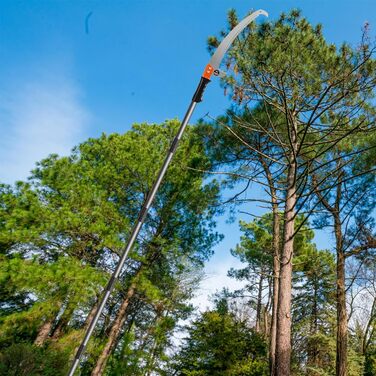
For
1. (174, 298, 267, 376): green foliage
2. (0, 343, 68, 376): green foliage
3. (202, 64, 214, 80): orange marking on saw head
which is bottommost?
(0, 343, 68, 376): green foliage

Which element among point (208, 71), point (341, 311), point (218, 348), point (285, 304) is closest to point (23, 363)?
point (285, 304)

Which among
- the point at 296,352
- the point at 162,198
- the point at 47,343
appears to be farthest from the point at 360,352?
the point at 47,343

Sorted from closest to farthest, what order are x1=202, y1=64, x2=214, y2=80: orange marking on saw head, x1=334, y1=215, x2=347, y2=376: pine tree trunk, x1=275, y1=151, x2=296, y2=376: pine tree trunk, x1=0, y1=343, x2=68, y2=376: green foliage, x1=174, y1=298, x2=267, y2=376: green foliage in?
x1=202, y1=64, x2=214, y2=80: orange marking on saw head → x1=275, y1=151, x2=296, y2=376: pine tree trunk → x1=0, y1=343, x2=68, y2=376: green foliage → x1=334, y1=215, x2=347, y2=376: pine tree trunk → x1=174, y1=298, x2=267, y2=376: green foliage

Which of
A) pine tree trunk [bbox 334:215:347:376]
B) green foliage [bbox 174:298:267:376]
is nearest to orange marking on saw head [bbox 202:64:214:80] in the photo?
pine tree trunk [bbox 334:215:347:376]

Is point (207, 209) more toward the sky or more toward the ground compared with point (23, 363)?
more toward the sky

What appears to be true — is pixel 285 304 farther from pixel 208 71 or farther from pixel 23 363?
pixel 23 363

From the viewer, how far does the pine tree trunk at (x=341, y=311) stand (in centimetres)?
737

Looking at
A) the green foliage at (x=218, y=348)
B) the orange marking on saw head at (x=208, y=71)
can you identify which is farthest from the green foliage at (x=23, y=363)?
the orange marking on saw head at (x=208, y=71)

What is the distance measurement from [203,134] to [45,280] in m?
4.93

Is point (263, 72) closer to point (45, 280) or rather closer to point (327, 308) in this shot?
point (45, 280)

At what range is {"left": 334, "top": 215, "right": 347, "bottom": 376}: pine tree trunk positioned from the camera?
290 inches

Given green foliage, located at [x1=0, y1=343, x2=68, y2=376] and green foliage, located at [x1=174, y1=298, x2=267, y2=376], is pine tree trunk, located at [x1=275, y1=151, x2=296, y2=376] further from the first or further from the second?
green foliage, located at [x1=174, y1=298, x2=267, y2=376]

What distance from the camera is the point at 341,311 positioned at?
310 inches

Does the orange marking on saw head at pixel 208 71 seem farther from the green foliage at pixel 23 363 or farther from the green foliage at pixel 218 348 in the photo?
the green foliage at pixel 218 348
